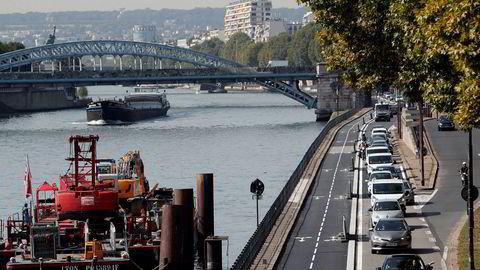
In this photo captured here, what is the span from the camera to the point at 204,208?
52156mm

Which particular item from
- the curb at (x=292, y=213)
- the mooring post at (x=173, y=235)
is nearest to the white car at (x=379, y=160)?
the curb at (x=292, y=213)

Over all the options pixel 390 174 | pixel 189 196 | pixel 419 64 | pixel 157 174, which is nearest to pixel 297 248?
pixel 189 196

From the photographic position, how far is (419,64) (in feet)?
120

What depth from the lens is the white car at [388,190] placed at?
186 feet

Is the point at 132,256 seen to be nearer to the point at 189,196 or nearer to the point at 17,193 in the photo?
the point at 189,196

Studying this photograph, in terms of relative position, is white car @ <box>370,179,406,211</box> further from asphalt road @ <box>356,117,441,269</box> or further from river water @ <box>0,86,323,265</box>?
river water @ <box>0,86,323,265</box>

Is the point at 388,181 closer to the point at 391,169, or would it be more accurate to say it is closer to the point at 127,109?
the point at 391,169

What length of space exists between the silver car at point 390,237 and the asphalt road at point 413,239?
0.27 meters

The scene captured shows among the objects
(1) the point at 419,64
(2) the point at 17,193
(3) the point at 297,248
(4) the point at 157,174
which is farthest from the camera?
(4) the point at 157,174

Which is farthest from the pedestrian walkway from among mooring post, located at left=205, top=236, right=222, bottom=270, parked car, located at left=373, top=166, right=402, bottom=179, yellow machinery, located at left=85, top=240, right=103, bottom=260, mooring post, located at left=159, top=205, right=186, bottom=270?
mooring post, located at left=159, top=205, right=186, bottom=270

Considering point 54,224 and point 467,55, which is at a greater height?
point 467,55

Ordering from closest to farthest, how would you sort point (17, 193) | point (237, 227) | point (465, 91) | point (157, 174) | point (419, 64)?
point (465, 91) → point (419, 64) → point (237, 227) → point (17, 193) → point (157, 174)

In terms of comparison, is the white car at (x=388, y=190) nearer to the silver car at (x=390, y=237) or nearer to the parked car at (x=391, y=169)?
the parked car at (x=391, y=169)

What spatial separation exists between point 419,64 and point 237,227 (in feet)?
88.7
